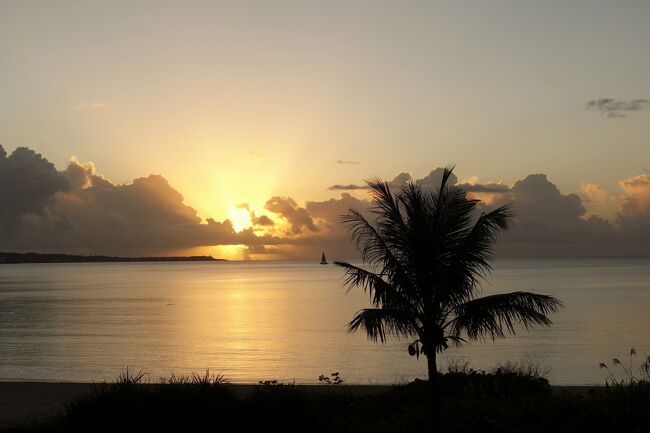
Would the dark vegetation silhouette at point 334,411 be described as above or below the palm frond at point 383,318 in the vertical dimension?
below

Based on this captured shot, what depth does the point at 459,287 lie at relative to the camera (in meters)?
14.8

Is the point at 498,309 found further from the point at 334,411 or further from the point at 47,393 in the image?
the point at 47,393

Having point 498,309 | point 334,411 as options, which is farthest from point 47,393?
point 498,309

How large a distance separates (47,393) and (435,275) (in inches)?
633

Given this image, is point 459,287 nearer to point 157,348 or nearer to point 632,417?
point 632,417

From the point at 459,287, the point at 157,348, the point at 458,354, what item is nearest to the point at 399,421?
the point at 459,287

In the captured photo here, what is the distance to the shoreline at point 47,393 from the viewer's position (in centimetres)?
1849

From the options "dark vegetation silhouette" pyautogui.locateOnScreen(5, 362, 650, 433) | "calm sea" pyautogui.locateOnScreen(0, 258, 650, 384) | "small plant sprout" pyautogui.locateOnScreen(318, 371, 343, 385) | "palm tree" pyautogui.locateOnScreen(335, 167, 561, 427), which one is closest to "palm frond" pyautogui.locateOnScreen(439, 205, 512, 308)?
"palm tree" pyautogui.locateOnScreen(335, 167, 561, 427)

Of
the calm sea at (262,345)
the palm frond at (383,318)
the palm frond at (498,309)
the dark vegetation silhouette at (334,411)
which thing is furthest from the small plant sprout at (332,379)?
the palm frond at (498,309)

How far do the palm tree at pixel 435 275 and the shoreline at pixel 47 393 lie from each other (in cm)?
457

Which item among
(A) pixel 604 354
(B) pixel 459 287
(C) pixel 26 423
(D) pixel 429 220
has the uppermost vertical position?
(D) pixel 429 220

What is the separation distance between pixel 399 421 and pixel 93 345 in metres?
37.1

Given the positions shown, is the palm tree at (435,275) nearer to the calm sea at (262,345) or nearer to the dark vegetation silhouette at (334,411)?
the dark vegetation silhouette at (334,411)

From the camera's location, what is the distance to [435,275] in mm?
14672
